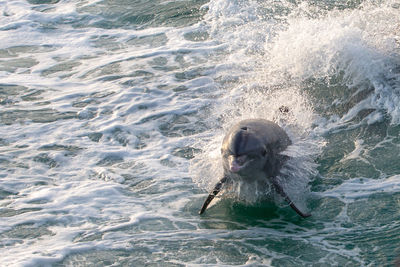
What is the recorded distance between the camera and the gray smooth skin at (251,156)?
744 centimetres

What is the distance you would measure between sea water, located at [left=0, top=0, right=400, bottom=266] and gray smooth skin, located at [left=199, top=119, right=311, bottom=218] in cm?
23

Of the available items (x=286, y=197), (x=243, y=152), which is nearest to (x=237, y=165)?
(x=243, y=152)

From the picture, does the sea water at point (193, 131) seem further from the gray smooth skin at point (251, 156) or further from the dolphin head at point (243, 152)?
the dolphin head at point (243, 152)

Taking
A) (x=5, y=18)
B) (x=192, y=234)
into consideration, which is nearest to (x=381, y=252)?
(x=192, y=234)

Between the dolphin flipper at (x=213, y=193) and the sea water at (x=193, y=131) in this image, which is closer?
the sea water at (x=193, y=131)

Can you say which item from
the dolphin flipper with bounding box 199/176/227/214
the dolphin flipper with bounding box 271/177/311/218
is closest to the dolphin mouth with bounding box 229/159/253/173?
the dolphin flipper with bounding box 199/176/227/214

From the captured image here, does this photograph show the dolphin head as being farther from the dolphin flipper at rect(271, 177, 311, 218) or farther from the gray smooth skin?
the dolphin flipper at rect(271, 177, 311, 218)

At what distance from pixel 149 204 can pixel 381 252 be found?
2990 millimetres

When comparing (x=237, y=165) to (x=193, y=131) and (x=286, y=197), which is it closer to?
(x=286, y=197)

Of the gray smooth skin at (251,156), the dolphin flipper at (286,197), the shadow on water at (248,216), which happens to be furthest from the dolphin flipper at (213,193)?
the dolphin flipper at (286,197)

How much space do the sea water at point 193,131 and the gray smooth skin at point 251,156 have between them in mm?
228

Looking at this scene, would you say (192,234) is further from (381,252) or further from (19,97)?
(19,97)

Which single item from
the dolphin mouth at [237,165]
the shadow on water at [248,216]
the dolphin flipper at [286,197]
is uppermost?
the dolphin mouth at [237,165]

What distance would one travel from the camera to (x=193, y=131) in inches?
404
